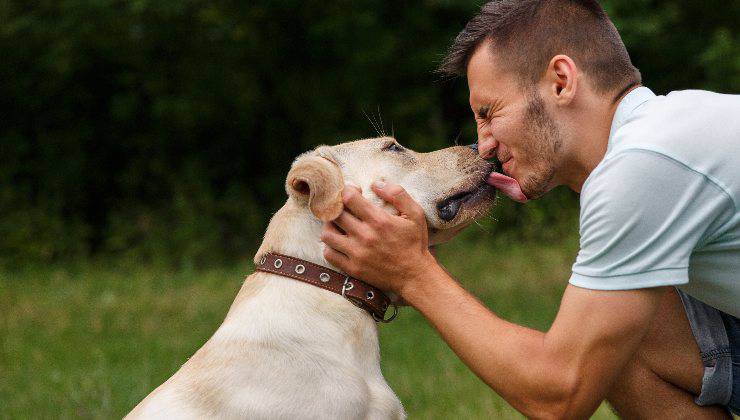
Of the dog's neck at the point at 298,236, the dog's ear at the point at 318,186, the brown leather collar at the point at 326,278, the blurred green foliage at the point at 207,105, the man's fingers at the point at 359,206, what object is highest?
the dog's ear at the point at 318,186

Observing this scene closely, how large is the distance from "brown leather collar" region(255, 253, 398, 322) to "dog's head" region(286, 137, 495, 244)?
0.33 metres

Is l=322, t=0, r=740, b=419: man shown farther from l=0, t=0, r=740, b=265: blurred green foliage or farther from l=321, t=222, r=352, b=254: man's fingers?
l=0, t=0, r=740, b=265: blurred green foliage

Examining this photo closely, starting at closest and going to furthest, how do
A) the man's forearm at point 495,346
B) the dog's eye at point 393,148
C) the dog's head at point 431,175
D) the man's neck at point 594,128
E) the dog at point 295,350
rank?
1. the man's forearm at point 495,346
2. the dog at point 295,350
3. the man's neck at point 594,128
4. the dog's head at point 431,175
5. the dog's eye at point 393,148

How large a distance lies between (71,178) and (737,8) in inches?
397

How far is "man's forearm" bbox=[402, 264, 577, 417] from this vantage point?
2.65 m

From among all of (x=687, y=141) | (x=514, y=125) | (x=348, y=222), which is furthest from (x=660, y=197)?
(x=348, y=222)

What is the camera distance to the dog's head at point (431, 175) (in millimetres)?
3283

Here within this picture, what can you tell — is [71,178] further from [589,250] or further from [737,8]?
[589,250]

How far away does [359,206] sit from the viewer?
2.98m

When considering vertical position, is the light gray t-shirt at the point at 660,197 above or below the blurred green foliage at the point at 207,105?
above

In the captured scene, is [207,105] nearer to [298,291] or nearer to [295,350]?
[298,291]

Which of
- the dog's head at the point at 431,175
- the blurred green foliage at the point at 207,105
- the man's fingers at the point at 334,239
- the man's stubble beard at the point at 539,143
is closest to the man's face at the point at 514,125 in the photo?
the man's stubble beard at the point at 539,143

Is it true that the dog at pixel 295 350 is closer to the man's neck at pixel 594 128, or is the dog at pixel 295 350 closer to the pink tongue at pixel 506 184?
the pink tongue at pixel 506 184

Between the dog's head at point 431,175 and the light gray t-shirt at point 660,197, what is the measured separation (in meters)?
0.71
